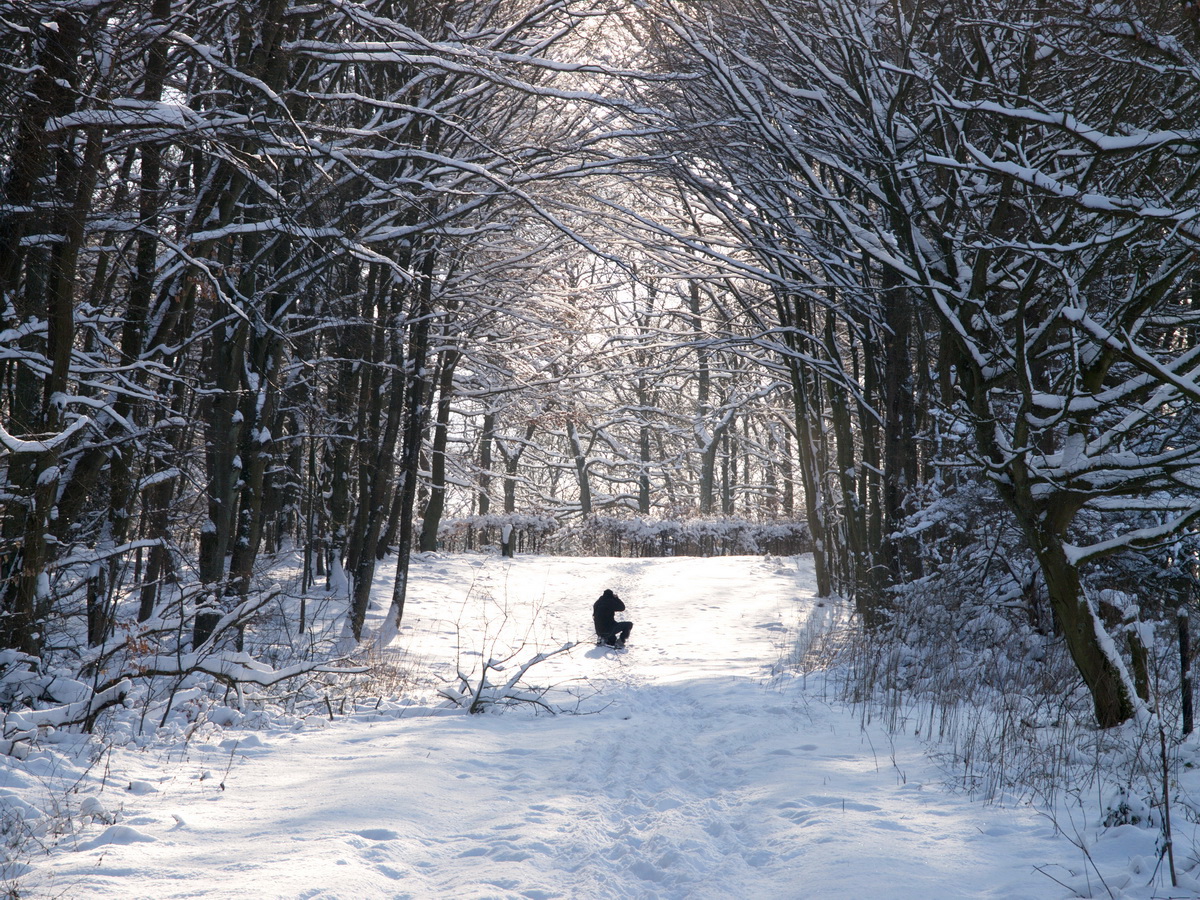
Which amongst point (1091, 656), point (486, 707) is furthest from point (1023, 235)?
point (486, 707)

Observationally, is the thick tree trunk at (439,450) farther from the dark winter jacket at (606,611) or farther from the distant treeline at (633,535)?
the dark winter jacket at (606,611)

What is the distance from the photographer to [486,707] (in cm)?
729

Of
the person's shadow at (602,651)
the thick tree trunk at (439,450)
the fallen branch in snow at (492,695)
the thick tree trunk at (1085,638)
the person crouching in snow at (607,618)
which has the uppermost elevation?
the thick tree trunk at (439,450)

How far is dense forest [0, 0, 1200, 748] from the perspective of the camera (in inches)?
209

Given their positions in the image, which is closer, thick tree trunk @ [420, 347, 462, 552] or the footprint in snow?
the footprint in snow

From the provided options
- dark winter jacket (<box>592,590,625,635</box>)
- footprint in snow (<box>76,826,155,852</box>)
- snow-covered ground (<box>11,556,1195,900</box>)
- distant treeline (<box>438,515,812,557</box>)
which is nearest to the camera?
snow-covered ground (<box>11,556,1195,900</box>)

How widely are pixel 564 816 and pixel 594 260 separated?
13.5 m

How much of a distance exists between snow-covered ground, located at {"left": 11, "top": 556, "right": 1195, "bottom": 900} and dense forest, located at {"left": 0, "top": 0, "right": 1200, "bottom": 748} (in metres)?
1.30

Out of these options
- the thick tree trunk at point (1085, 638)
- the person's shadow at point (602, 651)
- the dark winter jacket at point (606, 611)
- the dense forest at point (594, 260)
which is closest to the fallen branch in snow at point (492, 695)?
the dense forest at point (594, 260)

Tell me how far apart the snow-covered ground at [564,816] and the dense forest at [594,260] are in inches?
51.1

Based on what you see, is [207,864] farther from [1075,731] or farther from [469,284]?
[469,284]

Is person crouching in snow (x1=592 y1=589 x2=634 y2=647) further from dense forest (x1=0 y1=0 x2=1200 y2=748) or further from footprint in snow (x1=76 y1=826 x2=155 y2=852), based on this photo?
footprint in snow (x1=76 y1=826 x2=155 y2=852)

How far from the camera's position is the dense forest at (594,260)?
17.4 ft

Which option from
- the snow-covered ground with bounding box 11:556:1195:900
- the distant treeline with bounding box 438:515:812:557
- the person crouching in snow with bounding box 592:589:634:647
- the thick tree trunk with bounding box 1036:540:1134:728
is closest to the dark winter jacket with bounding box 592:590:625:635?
the person crouching in snow with bounding box 592:589:634:647
